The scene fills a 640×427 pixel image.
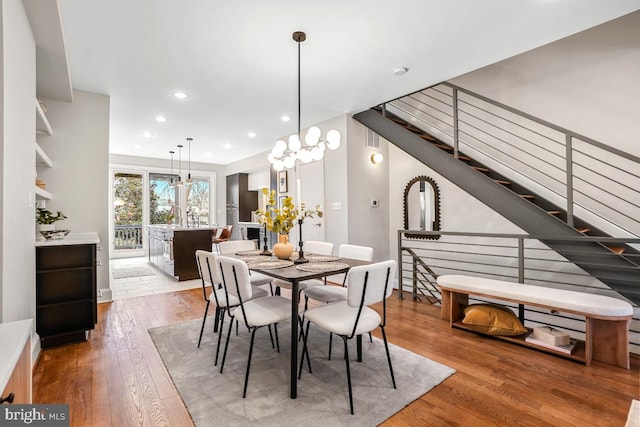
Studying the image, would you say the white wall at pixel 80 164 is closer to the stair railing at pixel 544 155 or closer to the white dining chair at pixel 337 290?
the white dining chair at pixel 337 290

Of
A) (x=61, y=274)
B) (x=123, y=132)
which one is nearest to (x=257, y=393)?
(x=61, y=274)

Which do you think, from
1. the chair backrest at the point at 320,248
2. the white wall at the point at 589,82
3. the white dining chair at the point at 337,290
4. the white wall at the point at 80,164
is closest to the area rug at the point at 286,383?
the white dining chair at the point at 337,290

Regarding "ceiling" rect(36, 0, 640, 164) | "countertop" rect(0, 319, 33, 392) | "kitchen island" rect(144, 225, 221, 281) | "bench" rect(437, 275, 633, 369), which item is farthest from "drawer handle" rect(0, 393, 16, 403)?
"kitchen island" rect(144, 225, 221, 281)

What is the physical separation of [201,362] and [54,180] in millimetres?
3117

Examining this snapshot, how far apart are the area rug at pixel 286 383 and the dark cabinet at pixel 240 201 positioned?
19.5 feet

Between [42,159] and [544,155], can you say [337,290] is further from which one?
[42,159]

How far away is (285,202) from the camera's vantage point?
2.53 meters

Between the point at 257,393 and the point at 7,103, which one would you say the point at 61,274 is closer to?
the point at 7,103

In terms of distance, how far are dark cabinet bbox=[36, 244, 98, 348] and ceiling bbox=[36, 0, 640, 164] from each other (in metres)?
1.93

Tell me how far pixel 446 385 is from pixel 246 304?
4.96 feet

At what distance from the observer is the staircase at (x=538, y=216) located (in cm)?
286

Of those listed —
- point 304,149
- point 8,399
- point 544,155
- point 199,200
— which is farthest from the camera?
→ point 199,200

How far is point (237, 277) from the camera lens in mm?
1951

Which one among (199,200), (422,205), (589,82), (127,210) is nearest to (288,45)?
(422,205)
